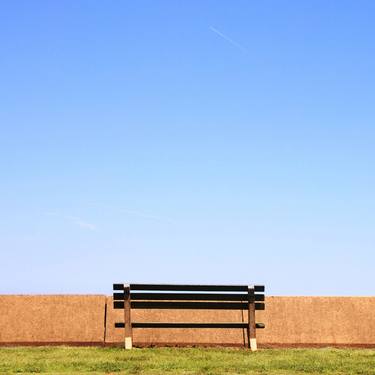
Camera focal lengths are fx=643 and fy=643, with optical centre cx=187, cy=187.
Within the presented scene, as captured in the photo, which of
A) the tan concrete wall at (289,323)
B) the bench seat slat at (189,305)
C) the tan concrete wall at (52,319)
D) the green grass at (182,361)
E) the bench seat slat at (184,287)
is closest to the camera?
the green grass at (182,361)

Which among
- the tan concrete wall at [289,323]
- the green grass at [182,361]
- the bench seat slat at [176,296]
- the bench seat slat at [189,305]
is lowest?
the green grass at [182,361]

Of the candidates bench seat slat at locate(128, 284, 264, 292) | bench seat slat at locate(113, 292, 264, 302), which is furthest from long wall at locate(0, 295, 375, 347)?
bench seat slat at locate(128, 284, 264, 292)

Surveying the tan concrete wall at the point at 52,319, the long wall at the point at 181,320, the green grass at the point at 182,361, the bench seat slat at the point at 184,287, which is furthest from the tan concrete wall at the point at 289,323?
the green grass at the point at 182,361

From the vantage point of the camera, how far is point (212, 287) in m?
11.6

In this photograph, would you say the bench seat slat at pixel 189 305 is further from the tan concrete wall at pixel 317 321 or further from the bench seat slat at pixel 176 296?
the tan concrete wall at pixel 317 321

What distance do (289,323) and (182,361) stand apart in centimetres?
417

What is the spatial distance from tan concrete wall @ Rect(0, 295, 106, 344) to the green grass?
62.8 inches

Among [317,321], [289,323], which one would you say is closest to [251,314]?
[289,323]

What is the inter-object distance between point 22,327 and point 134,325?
253 cm

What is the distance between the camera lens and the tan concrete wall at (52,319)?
12.6m

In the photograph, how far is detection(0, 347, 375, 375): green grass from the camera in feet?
28.5

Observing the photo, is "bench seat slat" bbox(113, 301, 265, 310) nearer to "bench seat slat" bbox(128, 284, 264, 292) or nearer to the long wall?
"bench seat slat" bbox(128, 284, 264, 292)

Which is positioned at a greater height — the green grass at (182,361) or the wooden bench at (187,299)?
the wooden bench at (187,299)

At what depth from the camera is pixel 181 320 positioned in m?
12.9
